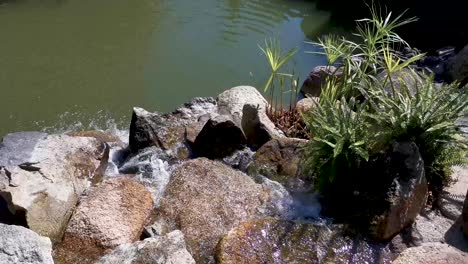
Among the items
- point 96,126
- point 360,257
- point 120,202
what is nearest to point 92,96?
point 96,126

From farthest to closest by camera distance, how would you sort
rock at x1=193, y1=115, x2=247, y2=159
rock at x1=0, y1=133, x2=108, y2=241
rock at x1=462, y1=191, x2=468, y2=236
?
rock at x1=193, y1=115, x2=247, y2=159 < rock at x1=0, y1=133, x2=108, y2=241 < rock at x1=462, y1=191, x2=468, y2=236

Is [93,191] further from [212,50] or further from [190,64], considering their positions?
[212,50]

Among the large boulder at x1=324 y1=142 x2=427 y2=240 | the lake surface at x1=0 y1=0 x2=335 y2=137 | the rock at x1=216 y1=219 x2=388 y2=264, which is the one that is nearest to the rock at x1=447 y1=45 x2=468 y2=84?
the lake surface at x1=0 y1=0 x2=335 y2=137

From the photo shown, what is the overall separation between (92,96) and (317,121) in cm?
358

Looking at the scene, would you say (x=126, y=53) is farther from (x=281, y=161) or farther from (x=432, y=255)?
(x=432, y=255)

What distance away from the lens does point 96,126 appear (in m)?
5.71

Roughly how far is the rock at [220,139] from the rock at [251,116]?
0.17 meters

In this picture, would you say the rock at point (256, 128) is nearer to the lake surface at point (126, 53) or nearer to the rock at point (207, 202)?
the rock at point (207, 202)

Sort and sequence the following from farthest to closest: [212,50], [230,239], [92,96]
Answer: [212,50], [92,96], [230,239]

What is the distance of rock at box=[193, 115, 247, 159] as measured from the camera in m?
4.64

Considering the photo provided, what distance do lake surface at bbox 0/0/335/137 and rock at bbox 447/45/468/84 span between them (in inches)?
76.8

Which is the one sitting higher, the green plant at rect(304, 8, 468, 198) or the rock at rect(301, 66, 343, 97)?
the green plant at rect(304, 8, 468, 198)

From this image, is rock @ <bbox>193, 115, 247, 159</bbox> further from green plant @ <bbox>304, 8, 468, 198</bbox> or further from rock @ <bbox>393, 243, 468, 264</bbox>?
rock @ <bbox>393, 243, 468, 264</bbox>

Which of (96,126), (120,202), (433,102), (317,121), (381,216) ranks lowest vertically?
(96,126)
